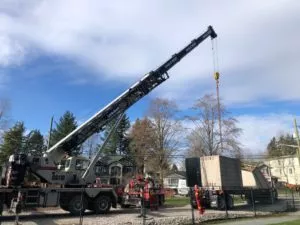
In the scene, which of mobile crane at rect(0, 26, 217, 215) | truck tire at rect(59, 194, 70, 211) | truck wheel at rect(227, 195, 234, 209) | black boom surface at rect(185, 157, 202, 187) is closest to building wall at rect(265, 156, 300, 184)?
black boom surface at rect(185, 157, 202, 187)

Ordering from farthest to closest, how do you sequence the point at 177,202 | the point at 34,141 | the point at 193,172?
the point at 34,141 → the point at 177,202 → the point at 193,172

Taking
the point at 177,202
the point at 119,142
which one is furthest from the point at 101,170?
the point at 119,142

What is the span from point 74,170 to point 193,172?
30.1 ft

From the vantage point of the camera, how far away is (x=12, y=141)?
225ft

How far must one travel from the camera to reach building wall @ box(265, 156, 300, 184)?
8360 cm

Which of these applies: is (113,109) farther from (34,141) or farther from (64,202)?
(34,141)

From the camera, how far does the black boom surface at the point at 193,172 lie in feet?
87.4

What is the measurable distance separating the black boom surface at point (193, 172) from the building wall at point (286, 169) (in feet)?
200

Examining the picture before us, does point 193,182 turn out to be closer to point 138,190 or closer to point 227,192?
point 227,192

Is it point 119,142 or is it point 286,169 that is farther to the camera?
point 286,169

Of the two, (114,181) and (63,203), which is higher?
(114,181)

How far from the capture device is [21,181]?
19.4 metres

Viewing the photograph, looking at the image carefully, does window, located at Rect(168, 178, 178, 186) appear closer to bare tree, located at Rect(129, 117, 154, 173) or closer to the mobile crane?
bare tree, located at Rect(129, 117, 154, 173)

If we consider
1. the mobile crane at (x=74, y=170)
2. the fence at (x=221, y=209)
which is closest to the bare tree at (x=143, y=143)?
the fence at (x=221, y=209)
